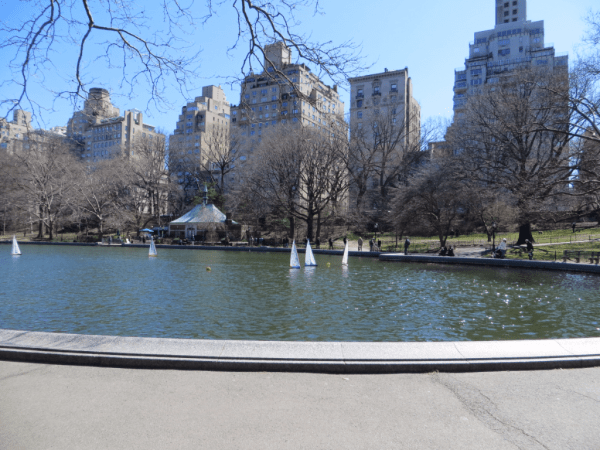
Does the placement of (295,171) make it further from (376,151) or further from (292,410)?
(292,410)

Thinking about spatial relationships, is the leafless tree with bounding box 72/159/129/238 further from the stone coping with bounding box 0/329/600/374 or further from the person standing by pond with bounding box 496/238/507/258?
the stone coping with bounding box 0/329/600/374

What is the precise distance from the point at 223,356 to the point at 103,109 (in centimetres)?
414

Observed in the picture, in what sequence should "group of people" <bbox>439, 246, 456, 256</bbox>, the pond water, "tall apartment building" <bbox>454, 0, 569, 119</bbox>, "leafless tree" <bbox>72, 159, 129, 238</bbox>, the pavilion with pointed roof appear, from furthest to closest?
"tall apartment building" <bbox>454, 0, 569, 119</bbox>, "leafless tree" <bbox>72, 159, 129, 238</bbox>, the pavilion with pointed roof, "group of people" <bbox>439, 246, 456, 256</bbox>, the pond water

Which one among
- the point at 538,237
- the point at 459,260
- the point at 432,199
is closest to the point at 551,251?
the point at 459,260

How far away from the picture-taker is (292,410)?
Result: 4.12m

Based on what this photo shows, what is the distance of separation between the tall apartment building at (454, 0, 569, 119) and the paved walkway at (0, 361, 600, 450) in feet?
294

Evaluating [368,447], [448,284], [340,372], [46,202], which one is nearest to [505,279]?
[448,284]

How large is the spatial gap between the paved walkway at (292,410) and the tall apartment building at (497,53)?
294 feet

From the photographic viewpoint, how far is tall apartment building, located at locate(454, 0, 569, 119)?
87.6m

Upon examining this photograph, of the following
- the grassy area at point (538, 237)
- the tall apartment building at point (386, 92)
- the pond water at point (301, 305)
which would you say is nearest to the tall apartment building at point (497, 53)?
the tall apartment building at point (386, 92)

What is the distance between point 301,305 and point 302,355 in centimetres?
711

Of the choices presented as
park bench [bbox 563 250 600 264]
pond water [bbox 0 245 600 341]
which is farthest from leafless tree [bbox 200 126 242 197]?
park bench [bbox 563 250 600 264]

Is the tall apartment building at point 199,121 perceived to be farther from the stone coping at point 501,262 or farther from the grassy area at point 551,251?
the grassy area at point 551,251

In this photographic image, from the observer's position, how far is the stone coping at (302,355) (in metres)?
5.14
